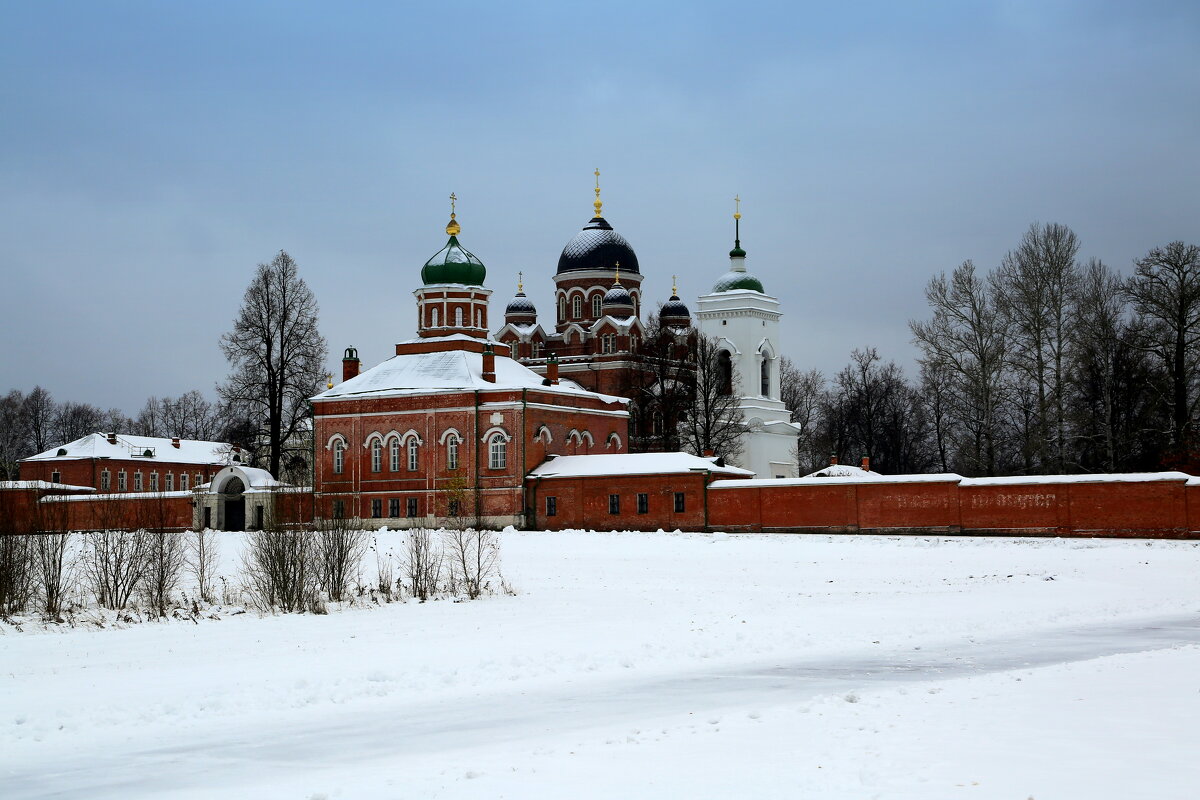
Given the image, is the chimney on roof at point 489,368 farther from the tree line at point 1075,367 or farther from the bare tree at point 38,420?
the bare tree at point 38,420

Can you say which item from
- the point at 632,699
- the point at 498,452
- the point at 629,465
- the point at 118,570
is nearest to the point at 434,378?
the point at 498,452

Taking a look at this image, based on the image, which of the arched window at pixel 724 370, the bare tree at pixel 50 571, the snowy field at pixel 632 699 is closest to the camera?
the snowy field at pixel 632 699

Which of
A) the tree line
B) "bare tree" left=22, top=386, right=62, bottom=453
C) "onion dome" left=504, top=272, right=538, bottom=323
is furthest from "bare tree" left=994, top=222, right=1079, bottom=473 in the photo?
"bare tree" left=22, top=386, right=62, bottom=453

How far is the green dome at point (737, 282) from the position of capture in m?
67.3

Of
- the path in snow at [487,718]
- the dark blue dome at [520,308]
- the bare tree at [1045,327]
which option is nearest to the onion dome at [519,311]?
the dark blue dome at [520,308]

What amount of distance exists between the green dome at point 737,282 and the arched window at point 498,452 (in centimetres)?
2242

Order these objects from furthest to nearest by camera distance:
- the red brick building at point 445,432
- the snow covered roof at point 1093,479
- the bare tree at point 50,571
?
the red brick building at point 445,432 → the snow covered roof at point 1093,479 → the bare tree at point 50,571

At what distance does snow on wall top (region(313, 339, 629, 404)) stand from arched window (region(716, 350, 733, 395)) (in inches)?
425

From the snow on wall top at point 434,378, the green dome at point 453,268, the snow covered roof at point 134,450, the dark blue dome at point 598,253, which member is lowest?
the snow covered roof at point 134,450

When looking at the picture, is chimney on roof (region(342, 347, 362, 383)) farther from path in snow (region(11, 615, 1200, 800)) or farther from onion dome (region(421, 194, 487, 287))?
path in snow (region(11, 615, 1200, 800))

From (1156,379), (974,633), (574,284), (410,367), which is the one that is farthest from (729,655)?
(574,284)

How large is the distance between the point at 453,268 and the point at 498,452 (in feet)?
32.6

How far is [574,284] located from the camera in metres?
67.6

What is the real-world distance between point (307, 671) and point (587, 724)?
14.2 ft
